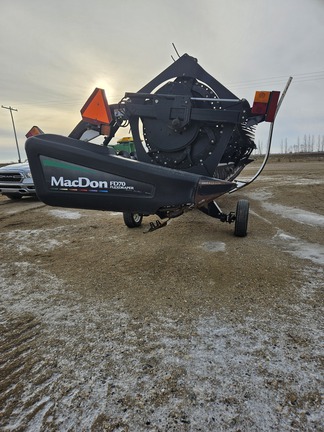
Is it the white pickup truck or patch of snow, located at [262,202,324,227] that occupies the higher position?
the white pickup truck

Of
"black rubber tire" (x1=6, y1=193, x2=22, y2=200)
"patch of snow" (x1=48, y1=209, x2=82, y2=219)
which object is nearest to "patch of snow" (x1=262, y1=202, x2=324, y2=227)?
"patch of snow" (x1=48, y1=209, x2=82, y2=219)

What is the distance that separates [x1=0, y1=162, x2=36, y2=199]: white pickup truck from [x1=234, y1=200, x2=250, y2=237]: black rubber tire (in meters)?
6.49

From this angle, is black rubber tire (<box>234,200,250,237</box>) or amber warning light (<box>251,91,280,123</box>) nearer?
amber warning light (<box>251,91,280,123</box>)

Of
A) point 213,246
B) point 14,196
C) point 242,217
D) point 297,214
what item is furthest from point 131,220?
point 14,196

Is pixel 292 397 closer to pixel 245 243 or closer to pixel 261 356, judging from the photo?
pixel 261 356

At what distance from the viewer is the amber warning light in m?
3.62

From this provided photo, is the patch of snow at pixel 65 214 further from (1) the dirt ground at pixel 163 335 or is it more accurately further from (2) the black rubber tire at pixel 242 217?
(2) the black rubber tire at pixel 242 217

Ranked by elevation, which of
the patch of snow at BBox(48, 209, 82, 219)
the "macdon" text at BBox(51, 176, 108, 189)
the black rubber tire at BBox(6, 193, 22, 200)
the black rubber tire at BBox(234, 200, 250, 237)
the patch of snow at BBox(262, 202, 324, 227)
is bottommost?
the black rubber tire at BBox(6, 193, 22, 200)

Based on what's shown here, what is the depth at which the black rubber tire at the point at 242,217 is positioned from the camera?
13.5 feet

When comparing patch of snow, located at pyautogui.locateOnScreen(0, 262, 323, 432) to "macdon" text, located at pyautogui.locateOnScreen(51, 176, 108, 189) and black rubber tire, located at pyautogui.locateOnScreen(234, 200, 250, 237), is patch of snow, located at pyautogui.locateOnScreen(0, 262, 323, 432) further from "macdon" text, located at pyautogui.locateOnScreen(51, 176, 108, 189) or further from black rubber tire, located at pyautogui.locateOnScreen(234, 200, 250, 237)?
black rubber tire, located at pyautogui.locateOnScreen(234, 200, 250, 237)

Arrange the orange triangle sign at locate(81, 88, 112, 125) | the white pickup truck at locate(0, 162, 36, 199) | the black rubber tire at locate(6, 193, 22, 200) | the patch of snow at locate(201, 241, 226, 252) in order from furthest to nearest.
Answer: the black rubber tire at locate(6, 193, 22, 200) → the white pickup truck at locate(0, 162, 36, 199) → the patch of snow at locate(201, 241, 226, 252) → the orange triangle sign at locate(81, 88, 112, 125)

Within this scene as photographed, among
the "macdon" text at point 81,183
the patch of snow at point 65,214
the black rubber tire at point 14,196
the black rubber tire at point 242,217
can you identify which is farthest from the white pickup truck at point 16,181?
the black rubber tire at point 242,217

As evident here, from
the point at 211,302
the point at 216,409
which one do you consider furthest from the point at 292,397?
the point at 211,302

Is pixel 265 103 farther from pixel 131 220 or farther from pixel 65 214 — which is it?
pixel 65 214
